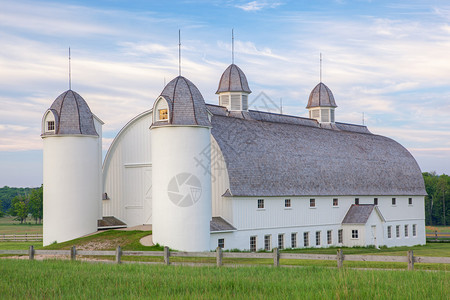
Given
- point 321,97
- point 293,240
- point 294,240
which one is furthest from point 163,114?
point 321,97

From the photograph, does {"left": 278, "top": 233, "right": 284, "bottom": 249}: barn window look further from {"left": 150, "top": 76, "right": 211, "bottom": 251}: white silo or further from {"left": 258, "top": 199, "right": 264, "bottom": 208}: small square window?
{"left": 150, "top": 76, "right": 211, "bottom": 251}: white silo

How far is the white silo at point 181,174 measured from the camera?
32969mm

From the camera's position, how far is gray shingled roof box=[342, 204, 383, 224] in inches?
1848

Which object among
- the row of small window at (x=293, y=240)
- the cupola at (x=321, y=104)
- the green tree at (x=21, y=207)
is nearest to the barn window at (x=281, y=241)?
the row of small window at (x=293, y=240)

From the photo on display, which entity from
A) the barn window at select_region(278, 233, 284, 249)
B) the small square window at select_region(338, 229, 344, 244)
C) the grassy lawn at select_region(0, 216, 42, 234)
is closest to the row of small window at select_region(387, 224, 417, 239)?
the small square window at select_region(338, 229, 344, 244)

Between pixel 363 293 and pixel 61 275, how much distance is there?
10323 millimetres

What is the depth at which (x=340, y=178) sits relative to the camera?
1876 inches

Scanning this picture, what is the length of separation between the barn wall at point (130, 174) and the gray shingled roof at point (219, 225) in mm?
6005

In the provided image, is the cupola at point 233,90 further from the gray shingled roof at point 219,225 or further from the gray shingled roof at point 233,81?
the gray shingled roof at point 219,225

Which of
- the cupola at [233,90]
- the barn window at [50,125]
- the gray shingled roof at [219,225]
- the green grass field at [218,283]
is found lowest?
the green grass field at [218,283]

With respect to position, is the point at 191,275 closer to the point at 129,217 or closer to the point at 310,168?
the point at 129,217

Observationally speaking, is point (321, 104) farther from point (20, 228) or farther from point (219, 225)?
point (20, 228)

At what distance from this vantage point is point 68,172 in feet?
127

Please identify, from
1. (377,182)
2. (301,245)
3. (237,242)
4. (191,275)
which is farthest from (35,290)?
(377,182)
